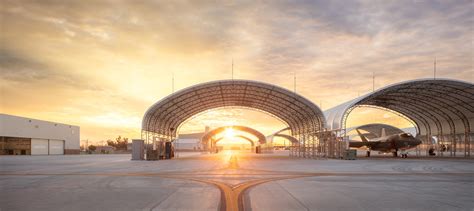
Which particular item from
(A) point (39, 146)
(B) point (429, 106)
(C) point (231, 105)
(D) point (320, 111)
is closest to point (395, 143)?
(B) point (429, 106)

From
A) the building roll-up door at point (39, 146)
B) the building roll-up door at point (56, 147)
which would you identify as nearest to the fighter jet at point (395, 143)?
the building roll-up door at point (39, 146)

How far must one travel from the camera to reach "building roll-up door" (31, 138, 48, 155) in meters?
69.8

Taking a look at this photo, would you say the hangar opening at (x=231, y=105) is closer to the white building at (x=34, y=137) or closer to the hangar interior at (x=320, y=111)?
the hangar interior at (x=320, y=111)

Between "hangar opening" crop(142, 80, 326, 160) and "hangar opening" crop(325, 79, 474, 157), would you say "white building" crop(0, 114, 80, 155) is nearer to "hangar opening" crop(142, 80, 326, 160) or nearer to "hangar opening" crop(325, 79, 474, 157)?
"hangar opening" crop(142, 80, 326, 160)

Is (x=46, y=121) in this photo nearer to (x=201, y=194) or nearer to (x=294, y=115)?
(x=294, y=115)

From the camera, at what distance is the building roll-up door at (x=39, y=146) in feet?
229

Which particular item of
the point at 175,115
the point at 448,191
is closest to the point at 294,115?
the point at 175,115

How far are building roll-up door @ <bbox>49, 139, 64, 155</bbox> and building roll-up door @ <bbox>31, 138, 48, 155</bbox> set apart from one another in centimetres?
152

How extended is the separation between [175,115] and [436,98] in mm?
37248

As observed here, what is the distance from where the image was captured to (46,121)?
73062 millimetres

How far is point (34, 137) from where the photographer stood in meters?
69.2

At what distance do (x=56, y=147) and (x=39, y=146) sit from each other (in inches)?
234

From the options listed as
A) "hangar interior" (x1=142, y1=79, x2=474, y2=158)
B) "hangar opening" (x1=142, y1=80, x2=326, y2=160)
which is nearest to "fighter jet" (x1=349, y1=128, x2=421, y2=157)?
"hangar interior" (x1=142, y1=79, x2=474, y2=158)

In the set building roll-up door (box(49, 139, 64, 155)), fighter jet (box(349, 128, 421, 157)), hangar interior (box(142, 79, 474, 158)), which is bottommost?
building roll-up door (box(49, 139, 64, 155))
